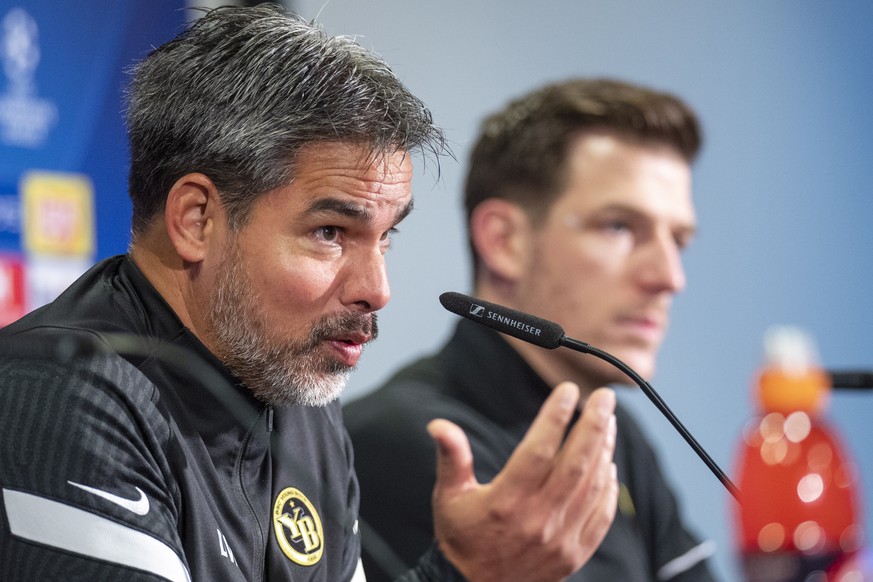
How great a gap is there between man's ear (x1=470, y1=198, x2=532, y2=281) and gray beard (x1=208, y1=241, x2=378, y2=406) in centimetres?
88

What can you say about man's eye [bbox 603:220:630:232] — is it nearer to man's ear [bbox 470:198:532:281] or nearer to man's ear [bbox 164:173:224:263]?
man's ear [bbox 470:198:532:281]

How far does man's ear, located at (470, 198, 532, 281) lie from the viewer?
2119 millimetres

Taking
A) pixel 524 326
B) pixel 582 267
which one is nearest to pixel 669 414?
pixel 524 326

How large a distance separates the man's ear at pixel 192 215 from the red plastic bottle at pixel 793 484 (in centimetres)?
59

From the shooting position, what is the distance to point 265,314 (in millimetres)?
1232

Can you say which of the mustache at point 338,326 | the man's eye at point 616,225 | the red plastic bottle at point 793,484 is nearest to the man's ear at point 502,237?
the man's eye at point 616,225

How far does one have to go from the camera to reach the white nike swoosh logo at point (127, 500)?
3.35ft

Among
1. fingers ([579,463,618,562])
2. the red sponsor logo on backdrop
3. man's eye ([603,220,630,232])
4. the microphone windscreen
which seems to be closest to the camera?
the microphone windscreen

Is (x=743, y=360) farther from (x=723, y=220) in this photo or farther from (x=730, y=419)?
(x=723, y=220)

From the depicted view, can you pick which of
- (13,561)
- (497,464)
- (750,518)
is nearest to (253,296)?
(13,561)

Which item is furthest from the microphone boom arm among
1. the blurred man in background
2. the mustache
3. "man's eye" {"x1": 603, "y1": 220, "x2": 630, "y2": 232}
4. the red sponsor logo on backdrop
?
the red sponsor logo on backdrop

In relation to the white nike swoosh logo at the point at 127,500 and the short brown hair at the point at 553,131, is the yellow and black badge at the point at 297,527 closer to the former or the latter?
the white nike swoosh logo at the point at 127,500

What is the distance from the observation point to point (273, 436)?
130cm

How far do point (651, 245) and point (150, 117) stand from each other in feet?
3.60
